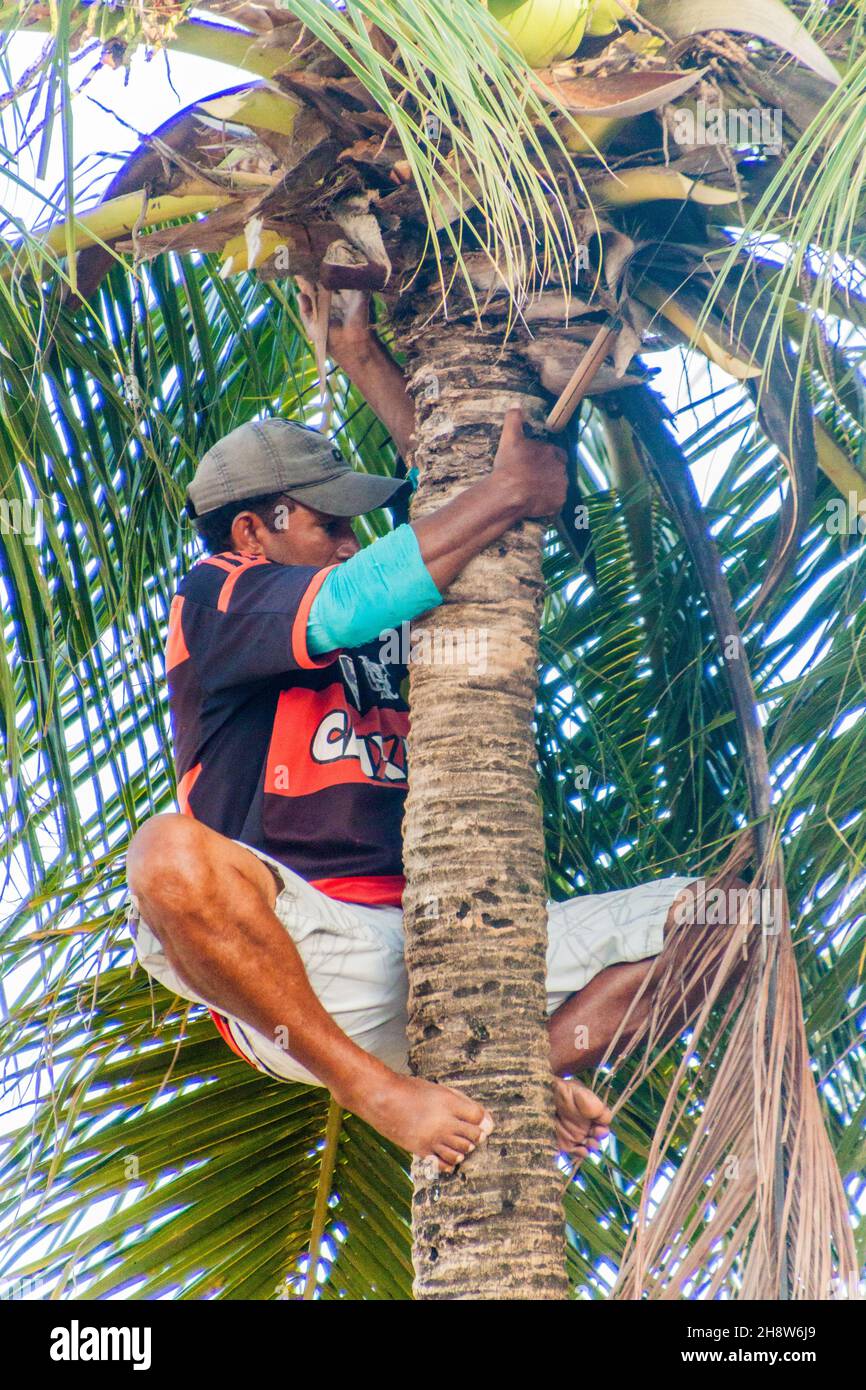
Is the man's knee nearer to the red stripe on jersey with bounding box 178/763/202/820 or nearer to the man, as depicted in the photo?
the man

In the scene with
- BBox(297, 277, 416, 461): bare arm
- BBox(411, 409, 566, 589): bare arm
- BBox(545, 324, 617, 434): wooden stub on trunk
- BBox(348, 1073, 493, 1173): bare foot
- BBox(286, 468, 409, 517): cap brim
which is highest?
BBox(297, 277, 416, 461): bare arm

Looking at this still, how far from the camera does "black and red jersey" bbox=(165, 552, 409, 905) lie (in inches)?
130

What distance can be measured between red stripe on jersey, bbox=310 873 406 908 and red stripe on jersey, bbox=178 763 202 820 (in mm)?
370

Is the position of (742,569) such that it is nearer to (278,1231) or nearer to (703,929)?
(703,929)

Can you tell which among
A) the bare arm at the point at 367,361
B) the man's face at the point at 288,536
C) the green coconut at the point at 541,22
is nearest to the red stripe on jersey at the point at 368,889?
the man's face at the point at 288,536

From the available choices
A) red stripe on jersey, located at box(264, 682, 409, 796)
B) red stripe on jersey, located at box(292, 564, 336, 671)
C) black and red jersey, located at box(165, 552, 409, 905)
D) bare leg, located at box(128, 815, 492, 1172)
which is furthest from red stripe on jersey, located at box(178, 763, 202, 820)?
bare leg, located at box(128, 815, 492, 1172)

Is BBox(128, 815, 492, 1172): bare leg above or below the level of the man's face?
below

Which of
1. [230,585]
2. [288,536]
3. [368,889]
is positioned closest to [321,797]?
[368,889]

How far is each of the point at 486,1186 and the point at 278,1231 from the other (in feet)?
6.54

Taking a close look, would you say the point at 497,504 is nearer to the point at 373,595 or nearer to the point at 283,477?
the point at 373,595

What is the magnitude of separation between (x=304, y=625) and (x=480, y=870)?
61 cm

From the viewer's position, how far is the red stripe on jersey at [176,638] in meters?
3.43
